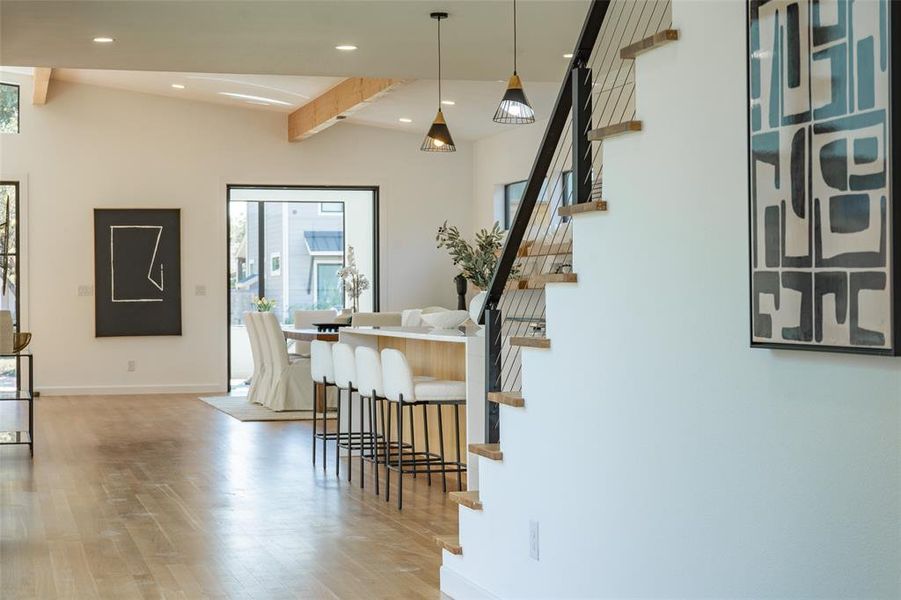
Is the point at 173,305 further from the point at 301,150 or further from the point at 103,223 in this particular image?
the point at 301,150

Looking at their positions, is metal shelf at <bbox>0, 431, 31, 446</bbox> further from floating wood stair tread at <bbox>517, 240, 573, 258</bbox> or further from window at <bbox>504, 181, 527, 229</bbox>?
window at <bbox>504, 181, 527, 229</bbox>

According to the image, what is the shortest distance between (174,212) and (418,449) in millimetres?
6537

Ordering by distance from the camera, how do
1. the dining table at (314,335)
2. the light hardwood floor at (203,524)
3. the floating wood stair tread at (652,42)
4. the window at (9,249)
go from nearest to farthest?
1. the floating wood stair tread at (652,42)
2. the light hardwood floor at (203,524)
3. the dining table at (314,335)
4. the window at (9,249)

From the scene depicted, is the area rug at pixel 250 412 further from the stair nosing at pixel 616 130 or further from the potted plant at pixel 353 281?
the stair nosing at pixel 616 130

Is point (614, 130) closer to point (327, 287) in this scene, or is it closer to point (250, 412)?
point (250, 412)

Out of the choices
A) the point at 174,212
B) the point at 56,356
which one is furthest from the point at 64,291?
the point at 174,212

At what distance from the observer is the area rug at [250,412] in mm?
9859

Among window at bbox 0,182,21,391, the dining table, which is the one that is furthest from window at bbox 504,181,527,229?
window at bbox 0,182,21,391

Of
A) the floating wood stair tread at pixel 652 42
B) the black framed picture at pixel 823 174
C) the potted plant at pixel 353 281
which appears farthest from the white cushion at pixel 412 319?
the black framed picture at pixel 823 174

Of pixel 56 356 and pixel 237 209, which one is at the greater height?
pixel 237 209

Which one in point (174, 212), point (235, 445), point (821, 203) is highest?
point (174, 212)

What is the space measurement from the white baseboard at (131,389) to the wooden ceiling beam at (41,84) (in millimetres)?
3200

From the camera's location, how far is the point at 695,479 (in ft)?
8.93

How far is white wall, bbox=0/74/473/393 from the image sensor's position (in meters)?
12.2
